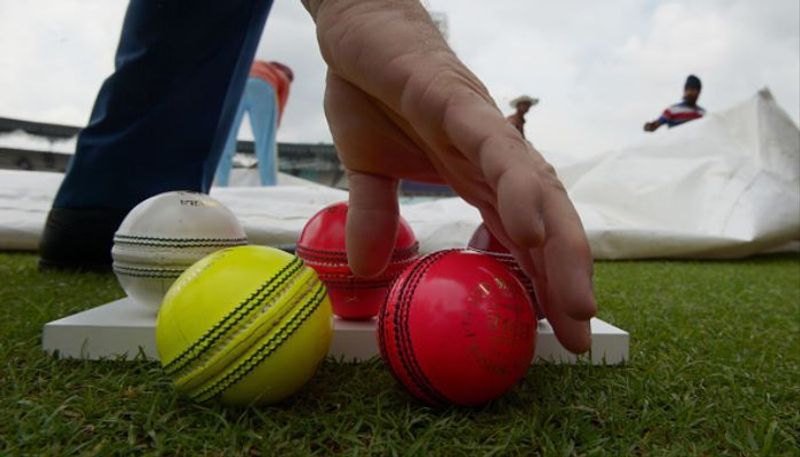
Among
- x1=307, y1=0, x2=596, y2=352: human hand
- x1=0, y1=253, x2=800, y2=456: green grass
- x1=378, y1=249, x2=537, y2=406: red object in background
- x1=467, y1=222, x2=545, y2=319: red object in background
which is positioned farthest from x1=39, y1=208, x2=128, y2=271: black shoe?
x1=378, y1=249, x2=537, y2=406: red object in background

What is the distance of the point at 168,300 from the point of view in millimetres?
875

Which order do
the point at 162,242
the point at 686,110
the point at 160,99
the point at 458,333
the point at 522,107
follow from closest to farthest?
the point at 458,333, the point at 162,242, the point at 160,99, the point at 522,107, the point at 686,110

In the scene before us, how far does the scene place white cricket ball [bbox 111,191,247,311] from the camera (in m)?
1.14

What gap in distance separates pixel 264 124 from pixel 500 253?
5329 millimetres

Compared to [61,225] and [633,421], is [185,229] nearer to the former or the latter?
[633,421]

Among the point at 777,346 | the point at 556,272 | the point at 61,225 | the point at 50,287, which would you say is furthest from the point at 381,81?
the point at 61,225

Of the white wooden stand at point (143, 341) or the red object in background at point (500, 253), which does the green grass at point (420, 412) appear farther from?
the red object in background at point (500, 253)

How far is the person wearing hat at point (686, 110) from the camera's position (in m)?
5.61

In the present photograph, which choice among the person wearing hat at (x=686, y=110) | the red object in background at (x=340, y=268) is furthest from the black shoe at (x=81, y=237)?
the person wearing hat at (x=686, y=110)

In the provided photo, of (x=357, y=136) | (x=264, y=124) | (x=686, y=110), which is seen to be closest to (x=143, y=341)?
(x=357, y=136)

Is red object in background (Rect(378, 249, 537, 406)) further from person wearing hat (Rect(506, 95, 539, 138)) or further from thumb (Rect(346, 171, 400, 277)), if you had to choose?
person wearing hat (Rect(506, 95, 539, 138))

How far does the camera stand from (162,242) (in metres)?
1.15

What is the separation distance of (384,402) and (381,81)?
478 mm

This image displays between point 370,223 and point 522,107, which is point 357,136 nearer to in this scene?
point 370,223
